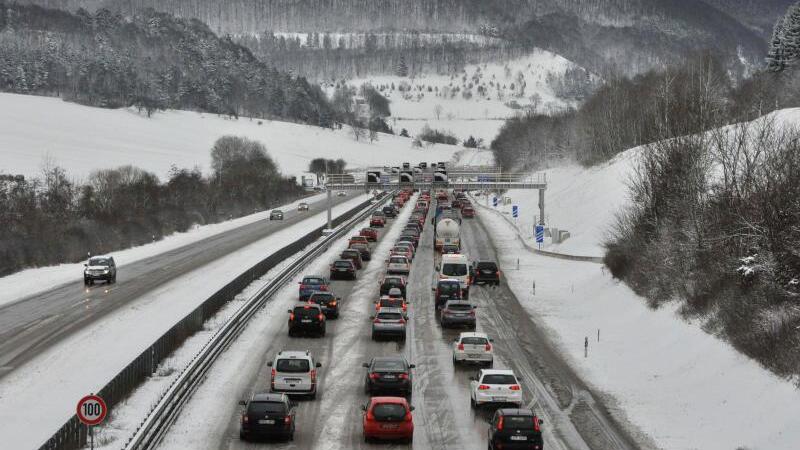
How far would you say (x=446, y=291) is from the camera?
46281 millimetres

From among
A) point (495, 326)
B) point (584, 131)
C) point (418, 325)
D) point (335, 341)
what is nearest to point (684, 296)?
point (495, 326)

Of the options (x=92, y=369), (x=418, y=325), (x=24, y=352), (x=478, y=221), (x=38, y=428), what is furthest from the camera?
(x=478, y=221)

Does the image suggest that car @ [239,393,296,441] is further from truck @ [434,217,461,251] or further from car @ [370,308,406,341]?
truck @ [434,217,461,251]

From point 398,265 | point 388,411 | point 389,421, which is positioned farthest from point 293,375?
point 398,265

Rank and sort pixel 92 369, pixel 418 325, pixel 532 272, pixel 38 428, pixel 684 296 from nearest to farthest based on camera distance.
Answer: pixel 38 428 < pixel 92 369 < pixel 684 296 < pixel 418 325 < pixel 532 272

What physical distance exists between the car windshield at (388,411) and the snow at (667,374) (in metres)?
6.82

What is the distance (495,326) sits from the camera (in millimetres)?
42438

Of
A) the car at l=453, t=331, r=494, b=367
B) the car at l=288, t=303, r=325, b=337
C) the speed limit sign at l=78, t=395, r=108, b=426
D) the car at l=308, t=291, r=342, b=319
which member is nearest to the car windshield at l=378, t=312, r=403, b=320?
the car at l=288, t=303, r=325, b=337

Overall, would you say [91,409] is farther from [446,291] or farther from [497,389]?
[446,291]

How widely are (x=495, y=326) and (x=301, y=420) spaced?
17.7 metres

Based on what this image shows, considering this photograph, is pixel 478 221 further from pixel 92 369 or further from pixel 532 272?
pixel 92 369

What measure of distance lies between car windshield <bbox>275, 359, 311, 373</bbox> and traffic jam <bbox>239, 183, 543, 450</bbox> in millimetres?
29

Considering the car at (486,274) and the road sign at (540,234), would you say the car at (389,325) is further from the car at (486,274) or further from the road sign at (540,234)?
the road sign at (540,234)

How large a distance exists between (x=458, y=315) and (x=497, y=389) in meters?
13.6
